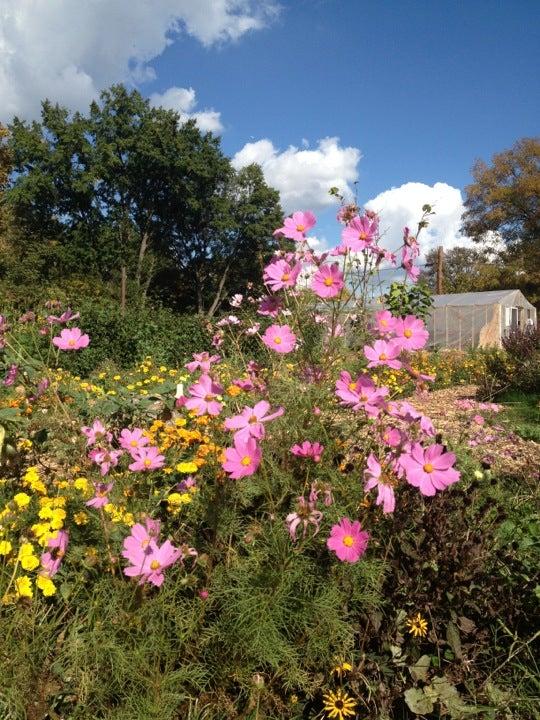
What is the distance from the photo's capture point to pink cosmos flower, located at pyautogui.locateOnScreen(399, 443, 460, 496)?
1.22 meters

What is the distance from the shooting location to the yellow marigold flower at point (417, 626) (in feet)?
5.17

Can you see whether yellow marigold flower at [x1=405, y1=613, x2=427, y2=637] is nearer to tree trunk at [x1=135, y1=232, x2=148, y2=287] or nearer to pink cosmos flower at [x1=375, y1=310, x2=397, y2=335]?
pink cosmos flower at [x1=375, y1=310, x2=397, y2=335]

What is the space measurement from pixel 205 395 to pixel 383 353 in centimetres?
45

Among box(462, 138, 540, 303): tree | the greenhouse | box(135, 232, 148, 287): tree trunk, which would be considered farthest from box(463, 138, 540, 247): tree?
box(135, 232, 148, 287): tree trunk

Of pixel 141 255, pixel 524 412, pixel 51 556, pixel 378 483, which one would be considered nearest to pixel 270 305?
pixel 378 483

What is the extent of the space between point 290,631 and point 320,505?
0.35 meters

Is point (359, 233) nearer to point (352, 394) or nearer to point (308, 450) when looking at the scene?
point (352, 394)

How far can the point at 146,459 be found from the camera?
1598mm

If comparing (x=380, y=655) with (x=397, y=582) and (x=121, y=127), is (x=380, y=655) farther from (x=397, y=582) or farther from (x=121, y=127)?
(x=121, y=127)

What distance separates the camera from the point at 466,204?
30969 mm

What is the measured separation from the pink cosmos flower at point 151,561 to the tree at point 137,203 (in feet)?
75.1

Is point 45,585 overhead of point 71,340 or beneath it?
beneath

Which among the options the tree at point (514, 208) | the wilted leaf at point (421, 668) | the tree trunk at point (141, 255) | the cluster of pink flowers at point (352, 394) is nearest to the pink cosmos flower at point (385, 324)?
the cluster of pink flowers at point (352, 394)

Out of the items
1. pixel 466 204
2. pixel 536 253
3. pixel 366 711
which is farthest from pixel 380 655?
pixel 466 204
